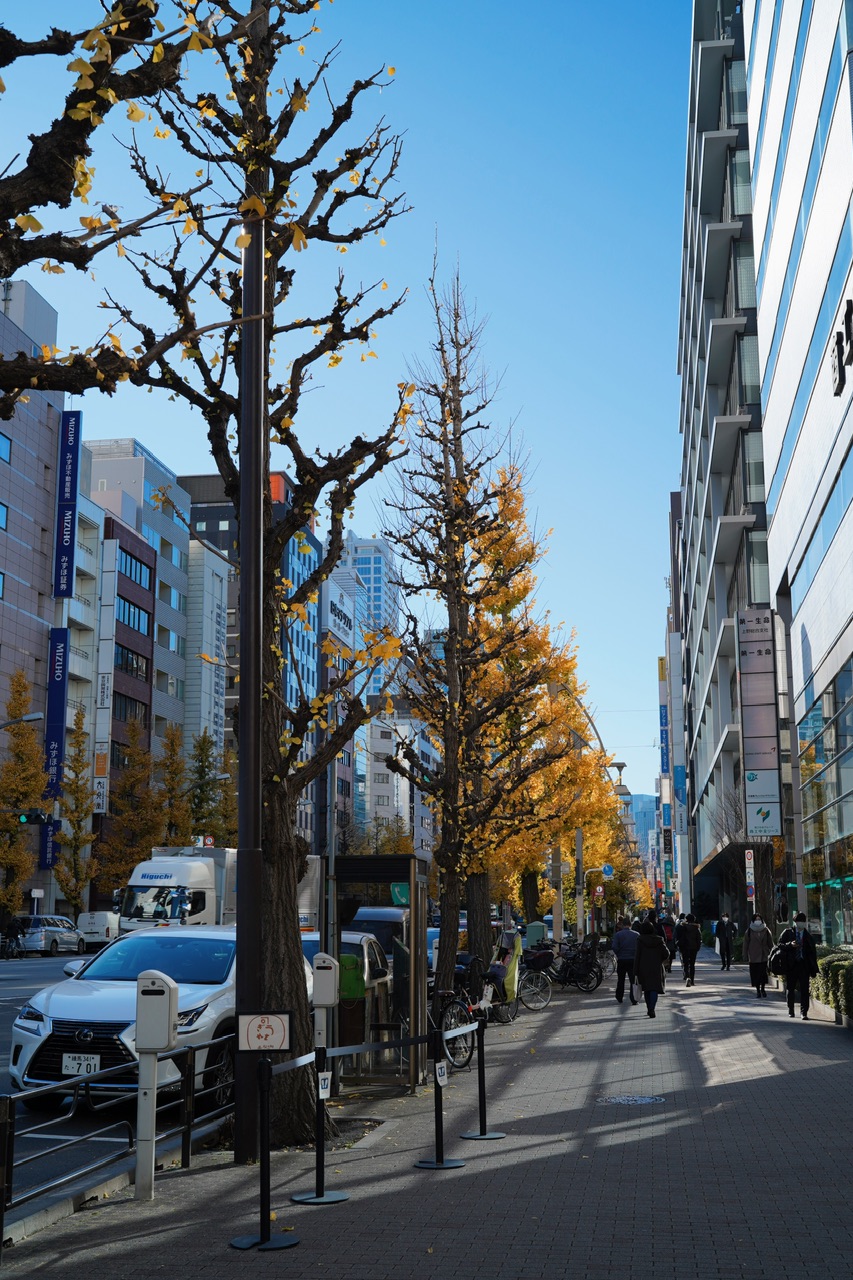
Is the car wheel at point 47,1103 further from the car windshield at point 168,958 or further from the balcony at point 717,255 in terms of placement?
the balcony at point 717,255

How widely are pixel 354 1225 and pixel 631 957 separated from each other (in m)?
20.9

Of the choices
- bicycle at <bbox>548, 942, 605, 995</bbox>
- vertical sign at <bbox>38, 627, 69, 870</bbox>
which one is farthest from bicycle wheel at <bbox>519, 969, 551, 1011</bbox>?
vertical sign at <bbox>38, 627, 69, 870</bbox>

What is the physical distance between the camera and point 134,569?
77.7 meters

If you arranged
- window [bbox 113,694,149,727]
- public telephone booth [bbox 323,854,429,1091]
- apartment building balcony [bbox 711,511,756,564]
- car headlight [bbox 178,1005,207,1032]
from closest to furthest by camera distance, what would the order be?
car headlight [bbox 178,1005,207,1032], public telephone booth [bbox 323,854,429,1091], apartment building balcony [bbox 711,511,756,564], window [bbox 113,694,149,727]

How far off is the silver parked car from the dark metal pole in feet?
146

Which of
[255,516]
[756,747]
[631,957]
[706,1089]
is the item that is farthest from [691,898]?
[255,516]

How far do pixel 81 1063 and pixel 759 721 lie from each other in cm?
3084

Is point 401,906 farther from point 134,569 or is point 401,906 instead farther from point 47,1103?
point 134,569

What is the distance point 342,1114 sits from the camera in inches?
492

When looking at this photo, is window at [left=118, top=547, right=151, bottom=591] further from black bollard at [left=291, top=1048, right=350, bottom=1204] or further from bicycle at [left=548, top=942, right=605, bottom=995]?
black bollard at [left=291, top=1048, right=350, bottom=1204]

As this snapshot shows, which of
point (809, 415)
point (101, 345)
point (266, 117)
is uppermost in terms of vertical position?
point (809, 415)

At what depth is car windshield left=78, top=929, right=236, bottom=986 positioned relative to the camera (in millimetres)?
13367

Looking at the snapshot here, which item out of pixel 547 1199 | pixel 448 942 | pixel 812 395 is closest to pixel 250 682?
pixel 547 1199

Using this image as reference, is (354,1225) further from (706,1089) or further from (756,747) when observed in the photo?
(756,747)
